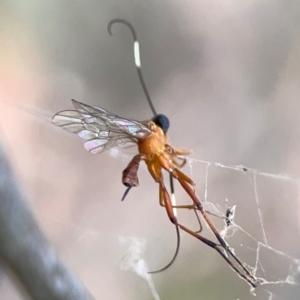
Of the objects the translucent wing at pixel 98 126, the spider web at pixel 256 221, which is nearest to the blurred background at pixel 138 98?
the spider web at pixel 256 221

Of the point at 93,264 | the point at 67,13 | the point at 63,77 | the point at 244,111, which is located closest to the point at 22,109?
the point at 63,77

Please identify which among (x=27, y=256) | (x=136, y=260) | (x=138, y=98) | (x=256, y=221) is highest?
(x=138, y=98)

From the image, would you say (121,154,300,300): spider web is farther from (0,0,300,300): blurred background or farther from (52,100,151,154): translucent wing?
(52,100,151,154): translucent wing

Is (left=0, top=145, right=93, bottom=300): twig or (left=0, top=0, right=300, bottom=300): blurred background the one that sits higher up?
(left=0, top=0, right=300, bottom=300): blurred background

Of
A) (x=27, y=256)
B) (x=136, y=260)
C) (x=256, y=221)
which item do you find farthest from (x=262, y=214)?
(x=27, y=256)

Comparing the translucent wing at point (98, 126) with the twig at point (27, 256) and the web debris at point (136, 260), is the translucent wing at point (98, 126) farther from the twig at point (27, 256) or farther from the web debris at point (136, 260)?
the web debris at point (136, 260)

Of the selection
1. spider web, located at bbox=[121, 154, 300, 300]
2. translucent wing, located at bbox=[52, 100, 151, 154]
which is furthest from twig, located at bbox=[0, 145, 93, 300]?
spider web, located at bbox=[121, 154, 300, 300]

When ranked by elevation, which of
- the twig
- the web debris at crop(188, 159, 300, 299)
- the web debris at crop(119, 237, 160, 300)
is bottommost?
the twig

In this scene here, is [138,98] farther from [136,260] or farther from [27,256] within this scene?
[27,256]

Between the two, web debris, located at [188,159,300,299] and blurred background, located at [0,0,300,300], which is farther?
blurred background, located at [0,0,300,300]
